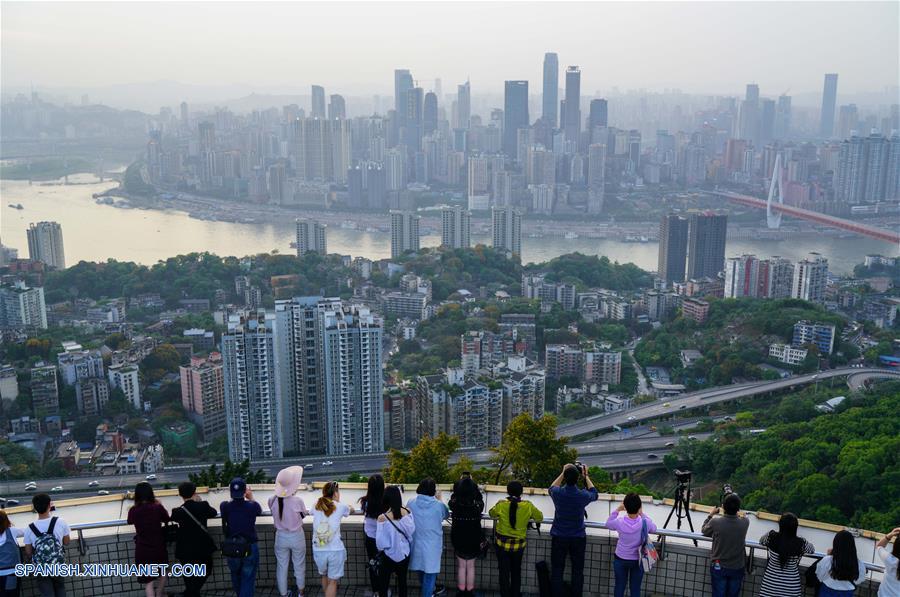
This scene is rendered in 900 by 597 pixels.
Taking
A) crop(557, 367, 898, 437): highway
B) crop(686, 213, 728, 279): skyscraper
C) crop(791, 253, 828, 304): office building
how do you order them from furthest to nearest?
crop(686, 213, 728, 279): skyscraper < crop(791, 253, 828, 304): office building < crop(557, 367, 898, 437): highway

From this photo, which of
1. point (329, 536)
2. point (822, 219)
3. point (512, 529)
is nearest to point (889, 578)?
point (512, 529)

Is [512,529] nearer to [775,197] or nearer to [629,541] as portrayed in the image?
[629,541]

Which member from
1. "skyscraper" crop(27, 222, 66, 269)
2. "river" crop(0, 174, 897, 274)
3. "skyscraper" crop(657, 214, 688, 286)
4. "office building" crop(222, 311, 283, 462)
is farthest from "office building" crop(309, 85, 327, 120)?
"office building" crop(222, 311, 283, 462)

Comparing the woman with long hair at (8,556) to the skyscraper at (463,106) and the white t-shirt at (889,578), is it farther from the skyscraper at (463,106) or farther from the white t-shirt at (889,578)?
the skyscraper at (463,106)

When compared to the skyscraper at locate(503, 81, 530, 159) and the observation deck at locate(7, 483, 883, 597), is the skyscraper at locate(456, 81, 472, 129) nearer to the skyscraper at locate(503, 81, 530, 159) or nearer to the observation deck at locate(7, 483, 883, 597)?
the skyscraper at locate(503, 81, 530, 159)

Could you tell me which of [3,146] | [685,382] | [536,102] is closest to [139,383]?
[685,382]

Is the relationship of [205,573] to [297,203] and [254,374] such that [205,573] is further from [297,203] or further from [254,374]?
[297,203]
